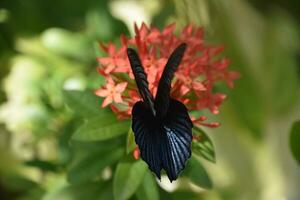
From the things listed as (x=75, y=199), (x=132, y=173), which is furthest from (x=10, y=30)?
(x=132, y=173)

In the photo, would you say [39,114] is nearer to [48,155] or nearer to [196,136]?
[48,155]

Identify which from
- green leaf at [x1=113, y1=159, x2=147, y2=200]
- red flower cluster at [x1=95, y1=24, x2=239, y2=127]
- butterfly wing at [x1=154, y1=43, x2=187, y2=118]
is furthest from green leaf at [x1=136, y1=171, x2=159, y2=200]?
butterfly wing at [x1=154, y1=43, x2=187, y2=118]

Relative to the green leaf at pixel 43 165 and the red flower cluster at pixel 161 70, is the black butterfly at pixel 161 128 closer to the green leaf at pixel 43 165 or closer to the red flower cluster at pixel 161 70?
the red flower cluster at pixel 161 70

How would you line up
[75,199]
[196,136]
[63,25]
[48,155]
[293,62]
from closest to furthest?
1. [196,136]
2. [75,199]
3. [48,155]
4. [63,25]
5. [293,62]

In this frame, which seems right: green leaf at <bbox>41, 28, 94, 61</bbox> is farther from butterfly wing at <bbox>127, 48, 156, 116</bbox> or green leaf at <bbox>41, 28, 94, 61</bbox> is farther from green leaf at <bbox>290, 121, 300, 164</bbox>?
butterfly wing at <bbox>127, 48, 156, 116</bbox>

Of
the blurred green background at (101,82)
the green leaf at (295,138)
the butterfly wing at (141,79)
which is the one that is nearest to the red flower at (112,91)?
the butterfly wing at (141,79)

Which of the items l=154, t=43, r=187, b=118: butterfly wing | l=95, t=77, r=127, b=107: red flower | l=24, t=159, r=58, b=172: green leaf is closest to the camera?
l=154, t=43, r=187, b=118: butterfly wing
